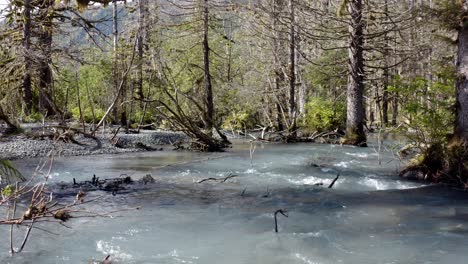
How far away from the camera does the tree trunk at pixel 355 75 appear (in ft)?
50.6

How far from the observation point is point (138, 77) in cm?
2603

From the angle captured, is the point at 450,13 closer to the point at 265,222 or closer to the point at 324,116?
the point at 265,222

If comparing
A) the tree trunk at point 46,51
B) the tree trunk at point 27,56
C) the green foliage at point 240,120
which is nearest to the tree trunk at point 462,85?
the tree trunk at point 27,56

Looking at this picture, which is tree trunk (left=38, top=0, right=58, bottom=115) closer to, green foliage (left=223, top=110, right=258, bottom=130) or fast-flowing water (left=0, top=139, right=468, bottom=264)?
fast-flowing water (left=0, top=139, right=468, bottom=264)

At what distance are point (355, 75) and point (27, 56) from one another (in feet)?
37.3

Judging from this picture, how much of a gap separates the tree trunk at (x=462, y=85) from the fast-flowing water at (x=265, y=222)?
4.52ft

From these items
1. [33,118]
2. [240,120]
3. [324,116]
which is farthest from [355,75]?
[33,118]

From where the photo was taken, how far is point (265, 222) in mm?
6605

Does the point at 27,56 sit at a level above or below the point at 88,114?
above

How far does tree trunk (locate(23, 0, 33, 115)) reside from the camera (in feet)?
55.2

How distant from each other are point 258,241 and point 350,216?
193cm

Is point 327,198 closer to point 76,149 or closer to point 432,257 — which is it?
point 432,257

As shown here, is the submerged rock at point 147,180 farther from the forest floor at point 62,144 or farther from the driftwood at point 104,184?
the forest floor at point 62,144

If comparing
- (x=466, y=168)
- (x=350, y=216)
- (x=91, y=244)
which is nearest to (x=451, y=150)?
(x=466, y=168)
